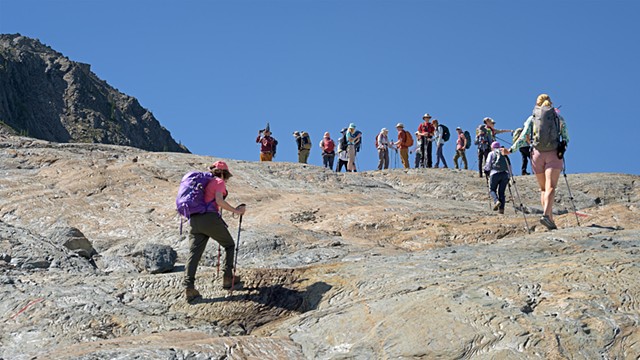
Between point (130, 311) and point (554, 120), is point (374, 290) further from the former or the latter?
point (554, 120)

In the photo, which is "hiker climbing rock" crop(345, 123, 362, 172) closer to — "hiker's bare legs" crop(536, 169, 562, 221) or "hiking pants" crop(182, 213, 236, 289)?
"hiker's bare legs" crop(536, 169, 562, 221)

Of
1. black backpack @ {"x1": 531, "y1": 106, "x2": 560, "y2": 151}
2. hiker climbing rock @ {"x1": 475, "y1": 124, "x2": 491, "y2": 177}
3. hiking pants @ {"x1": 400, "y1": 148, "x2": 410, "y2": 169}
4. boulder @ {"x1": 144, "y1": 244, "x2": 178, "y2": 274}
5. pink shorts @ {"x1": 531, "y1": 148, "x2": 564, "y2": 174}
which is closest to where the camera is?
boulder @ {"x1": 144, "y1": 244, "x2": 178, "y2": 274}

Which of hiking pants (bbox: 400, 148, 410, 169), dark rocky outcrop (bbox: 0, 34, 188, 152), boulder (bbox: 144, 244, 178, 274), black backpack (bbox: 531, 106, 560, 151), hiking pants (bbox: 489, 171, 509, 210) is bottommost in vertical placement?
boulder (bbox: 144, 244, 178, 274)

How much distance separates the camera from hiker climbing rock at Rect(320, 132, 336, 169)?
32.8 meters

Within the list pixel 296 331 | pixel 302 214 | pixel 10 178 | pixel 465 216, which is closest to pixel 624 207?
pixel 465 216

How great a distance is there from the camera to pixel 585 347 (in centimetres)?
963

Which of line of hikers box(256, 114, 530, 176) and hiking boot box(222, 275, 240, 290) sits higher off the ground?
line of hikers box(256, 114, 530, 176)

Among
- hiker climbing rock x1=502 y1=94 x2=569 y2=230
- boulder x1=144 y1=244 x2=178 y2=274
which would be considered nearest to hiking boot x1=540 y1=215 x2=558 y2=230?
hiker climbing rock x1=502 y1=94 x2=569 y2=230

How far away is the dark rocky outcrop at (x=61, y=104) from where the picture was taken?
101312 mm

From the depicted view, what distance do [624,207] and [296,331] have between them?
12.5m

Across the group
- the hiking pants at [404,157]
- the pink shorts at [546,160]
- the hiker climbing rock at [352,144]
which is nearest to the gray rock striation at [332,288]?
the pink shorts at [546,160]

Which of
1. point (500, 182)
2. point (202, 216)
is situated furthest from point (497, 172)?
point (202, 216)

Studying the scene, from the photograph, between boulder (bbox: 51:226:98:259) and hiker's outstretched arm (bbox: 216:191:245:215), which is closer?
hiker's outstretched arm (bbox: 216:191:245:215)

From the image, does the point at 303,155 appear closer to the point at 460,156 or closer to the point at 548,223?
the point at 460,156
